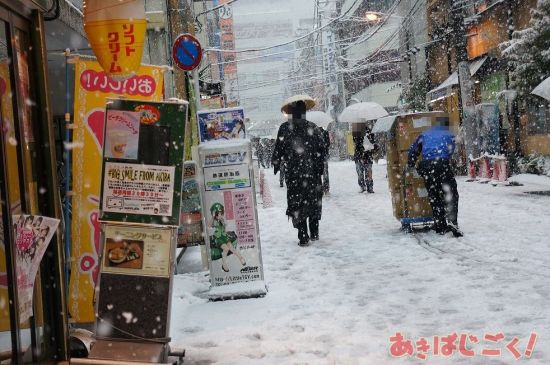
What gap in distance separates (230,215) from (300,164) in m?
2.96

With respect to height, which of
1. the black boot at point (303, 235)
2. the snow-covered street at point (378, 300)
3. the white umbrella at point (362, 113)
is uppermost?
the white umbrella at point (362, 113)

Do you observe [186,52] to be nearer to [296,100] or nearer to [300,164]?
[296,100]

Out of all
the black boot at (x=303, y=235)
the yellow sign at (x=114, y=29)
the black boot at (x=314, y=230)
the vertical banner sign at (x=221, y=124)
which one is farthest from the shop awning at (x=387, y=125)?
the yellow sign at (x=114, y=29)

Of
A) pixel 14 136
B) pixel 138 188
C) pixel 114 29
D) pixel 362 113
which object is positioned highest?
pixel 362 113

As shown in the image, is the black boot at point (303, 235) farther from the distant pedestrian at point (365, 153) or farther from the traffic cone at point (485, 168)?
the traffic cone at point (485, 168)

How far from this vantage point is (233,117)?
263 inches

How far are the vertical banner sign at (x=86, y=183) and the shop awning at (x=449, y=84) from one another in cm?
2064

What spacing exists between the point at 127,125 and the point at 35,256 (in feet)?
3.68

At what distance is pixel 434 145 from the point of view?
29.6ft

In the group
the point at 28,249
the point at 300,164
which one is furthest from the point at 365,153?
the point at 28,249

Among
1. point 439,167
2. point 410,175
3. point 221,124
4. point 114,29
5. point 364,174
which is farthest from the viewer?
point 364,174

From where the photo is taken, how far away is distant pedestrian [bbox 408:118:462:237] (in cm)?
903

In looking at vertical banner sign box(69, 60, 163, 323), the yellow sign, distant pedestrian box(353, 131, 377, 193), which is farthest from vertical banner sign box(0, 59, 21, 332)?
distant pedestrian box(353, 131, 377, 193)

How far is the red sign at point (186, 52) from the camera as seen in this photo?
825 centimetres
